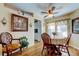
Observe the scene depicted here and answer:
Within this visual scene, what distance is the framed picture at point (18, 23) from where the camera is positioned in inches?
95.2

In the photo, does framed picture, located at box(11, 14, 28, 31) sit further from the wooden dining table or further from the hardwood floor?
the wooden dining table

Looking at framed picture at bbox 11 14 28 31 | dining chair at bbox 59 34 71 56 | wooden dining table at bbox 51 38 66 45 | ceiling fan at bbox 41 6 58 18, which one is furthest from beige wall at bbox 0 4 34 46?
dining chair at bbox 59 34 71 56

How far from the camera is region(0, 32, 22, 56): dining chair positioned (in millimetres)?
2342

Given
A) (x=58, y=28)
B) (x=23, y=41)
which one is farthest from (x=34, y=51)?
(x=58, y=28)

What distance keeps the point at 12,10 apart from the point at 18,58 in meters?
0.91

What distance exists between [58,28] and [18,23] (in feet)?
2.49

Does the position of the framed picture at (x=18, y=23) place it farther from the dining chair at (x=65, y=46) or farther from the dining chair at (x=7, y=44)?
the dining chair at (x=65, y=46)

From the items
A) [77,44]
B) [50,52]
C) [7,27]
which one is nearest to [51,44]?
[50,52]

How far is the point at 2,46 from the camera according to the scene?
234cm

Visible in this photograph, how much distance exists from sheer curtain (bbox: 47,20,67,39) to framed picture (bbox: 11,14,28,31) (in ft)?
1.49

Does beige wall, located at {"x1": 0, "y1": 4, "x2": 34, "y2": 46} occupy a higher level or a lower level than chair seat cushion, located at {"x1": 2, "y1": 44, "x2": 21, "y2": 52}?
higher

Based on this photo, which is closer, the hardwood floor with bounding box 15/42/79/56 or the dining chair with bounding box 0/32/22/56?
the dining chair with bounding box 0/32/22/56

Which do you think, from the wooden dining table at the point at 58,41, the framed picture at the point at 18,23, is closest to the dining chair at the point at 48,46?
the wooden dining table at the point at 58,41

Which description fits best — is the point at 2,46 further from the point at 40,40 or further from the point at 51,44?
the point at 51,44
